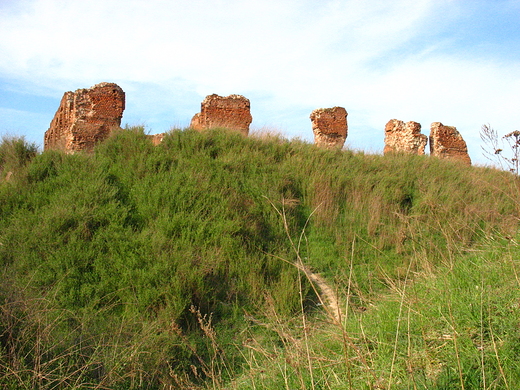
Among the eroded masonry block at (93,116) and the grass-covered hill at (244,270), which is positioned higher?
the eroded masonry block at (93,116)

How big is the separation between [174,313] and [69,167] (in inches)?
186

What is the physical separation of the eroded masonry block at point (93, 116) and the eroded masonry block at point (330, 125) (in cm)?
600

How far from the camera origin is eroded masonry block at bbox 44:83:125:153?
40.2ft

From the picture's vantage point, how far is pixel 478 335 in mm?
3414

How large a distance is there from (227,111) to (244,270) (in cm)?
743

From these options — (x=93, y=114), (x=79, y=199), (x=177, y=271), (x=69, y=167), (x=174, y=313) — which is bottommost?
(x=174, y=313)

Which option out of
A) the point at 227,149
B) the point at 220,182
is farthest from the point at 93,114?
the point at 220,182

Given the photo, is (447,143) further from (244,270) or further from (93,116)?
(244,270)

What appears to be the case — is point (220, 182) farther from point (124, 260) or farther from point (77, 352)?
point (77, 352)

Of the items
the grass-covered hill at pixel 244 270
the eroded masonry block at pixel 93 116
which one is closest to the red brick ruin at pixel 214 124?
the eroded masonry block at pixel 93 116

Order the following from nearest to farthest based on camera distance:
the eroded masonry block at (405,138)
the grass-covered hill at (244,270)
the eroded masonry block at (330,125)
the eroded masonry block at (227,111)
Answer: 1. the grass-covered hill at (244,270)
2. the eroded masonry block at (227,111)
3. the eroded masonry block at (330,125)
4. the eroded masonry block at (405,138)

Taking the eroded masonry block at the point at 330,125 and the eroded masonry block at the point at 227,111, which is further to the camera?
the eroded masonry block at the point at 330,125

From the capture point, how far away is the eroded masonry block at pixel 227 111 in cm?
1370

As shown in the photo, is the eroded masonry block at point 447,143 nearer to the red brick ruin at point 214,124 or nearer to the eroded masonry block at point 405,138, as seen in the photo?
the red brick ruin at point 214,124
